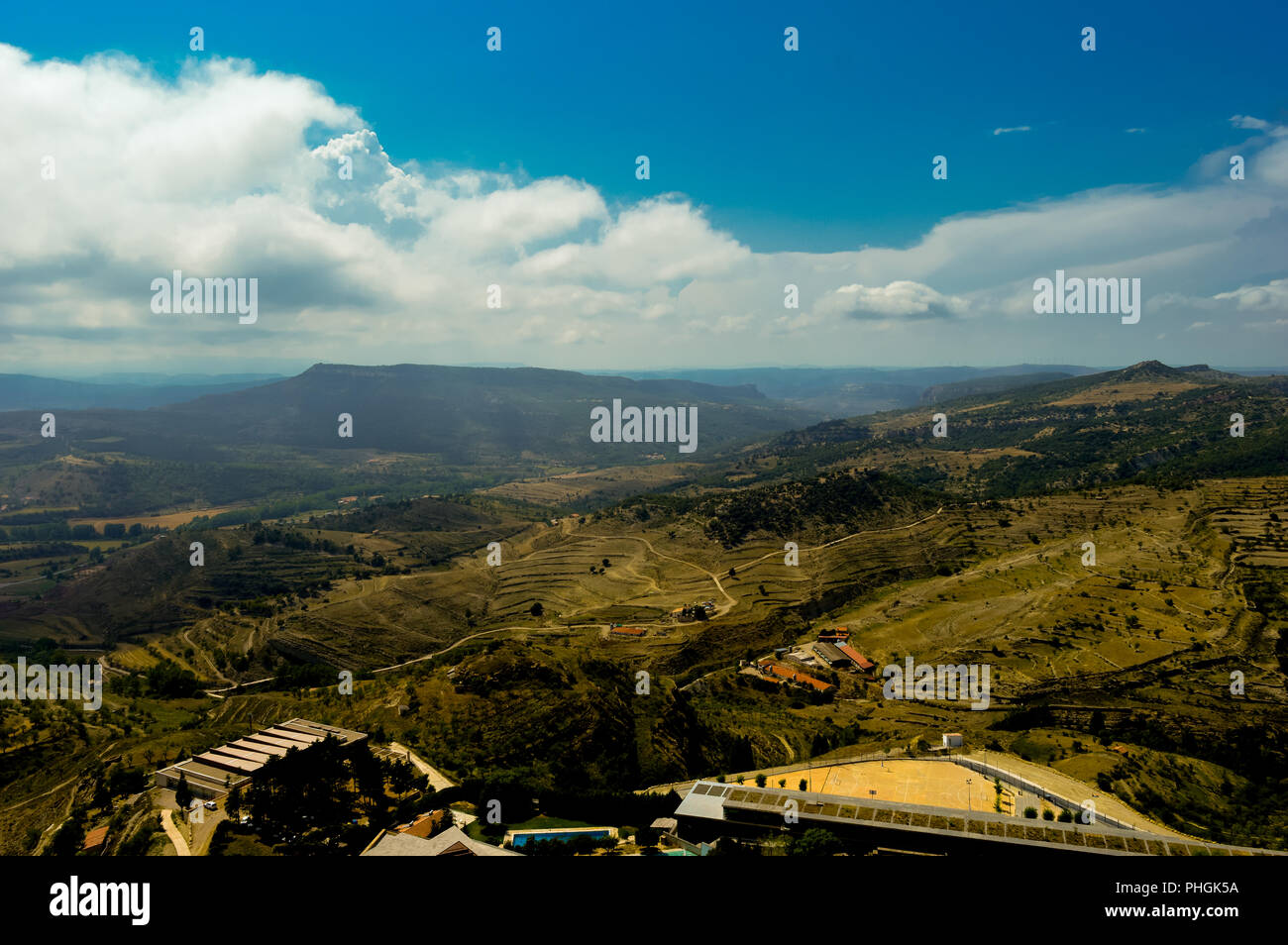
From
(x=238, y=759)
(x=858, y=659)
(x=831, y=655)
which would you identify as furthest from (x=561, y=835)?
(x=858, y=659)

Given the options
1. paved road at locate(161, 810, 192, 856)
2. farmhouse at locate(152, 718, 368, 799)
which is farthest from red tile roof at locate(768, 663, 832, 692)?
paved road at locate(161, 810, 192, 856)

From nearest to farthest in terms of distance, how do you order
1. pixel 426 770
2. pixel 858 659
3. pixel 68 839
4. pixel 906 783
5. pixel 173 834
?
pixel 68 839, pixel 173 834, pixel 906 783, pixel 426 770, pixel 858 659

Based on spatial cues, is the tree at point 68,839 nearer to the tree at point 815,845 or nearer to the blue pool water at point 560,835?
the blue pool water at point 560,835

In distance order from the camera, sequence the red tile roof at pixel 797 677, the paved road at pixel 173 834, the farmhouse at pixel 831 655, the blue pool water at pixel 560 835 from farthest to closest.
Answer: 1. the farmhouse at pixel 831 655
2. the red tile roof at pixel 797 677
3. the paved road at pixel 173 834
4. the blue pool water at pixel 560 835

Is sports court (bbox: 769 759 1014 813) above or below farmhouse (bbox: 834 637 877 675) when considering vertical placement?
above

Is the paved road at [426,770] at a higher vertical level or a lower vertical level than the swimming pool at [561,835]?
lower

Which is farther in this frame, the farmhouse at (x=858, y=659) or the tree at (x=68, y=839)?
the farmhouse at (x=858, y=659)

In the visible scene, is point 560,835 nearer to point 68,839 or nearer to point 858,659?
point 68,839

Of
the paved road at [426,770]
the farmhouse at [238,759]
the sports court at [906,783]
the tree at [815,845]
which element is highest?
the tree at [815,845]

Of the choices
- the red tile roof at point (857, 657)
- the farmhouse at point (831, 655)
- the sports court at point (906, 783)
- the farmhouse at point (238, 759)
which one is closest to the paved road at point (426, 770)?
the farmhouse at point (238, 759)

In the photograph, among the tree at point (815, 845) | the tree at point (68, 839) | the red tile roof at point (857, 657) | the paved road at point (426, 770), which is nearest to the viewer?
the tree at point (815, 845)

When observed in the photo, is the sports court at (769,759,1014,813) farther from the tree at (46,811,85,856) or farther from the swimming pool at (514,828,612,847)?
the tree at (46,811,85,856)
